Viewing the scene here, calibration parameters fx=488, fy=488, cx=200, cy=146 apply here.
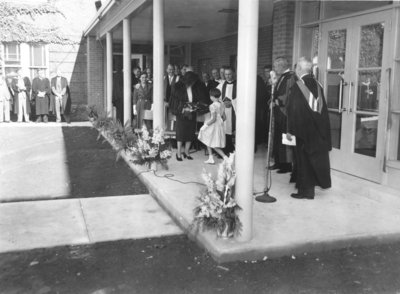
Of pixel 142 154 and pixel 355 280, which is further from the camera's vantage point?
pixel 142 154

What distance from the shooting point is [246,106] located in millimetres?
4332

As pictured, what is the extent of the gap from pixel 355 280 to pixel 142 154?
14.3ft

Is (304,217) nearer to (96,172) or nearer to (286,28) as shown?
(286,28)

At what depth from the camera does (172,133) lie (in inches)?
402

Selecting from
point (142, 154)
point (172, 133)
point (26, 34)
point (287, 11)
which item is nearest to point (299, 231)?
point (142, 154)

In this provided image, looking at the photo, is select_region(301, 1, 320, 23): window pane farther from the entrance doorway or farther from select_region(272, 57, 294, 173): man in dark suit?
select_region(272, 57, 294, 173): man in dark suit

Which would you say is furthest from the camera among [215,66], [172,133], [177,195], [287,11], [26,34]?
[26,34]

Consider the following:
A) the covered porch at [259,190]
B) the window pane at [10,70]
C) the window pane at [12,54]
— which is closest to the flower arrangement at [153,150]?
the covered porch at [259,190]

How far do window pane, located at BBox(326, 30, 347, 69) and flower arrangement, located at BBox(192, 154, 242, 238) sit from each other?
3035mm

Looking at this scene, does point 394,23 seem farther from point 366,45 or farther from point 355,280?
point 355,280

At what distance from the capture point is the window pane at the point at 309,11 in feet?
23.8

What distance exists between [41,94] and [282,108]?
11.7 m

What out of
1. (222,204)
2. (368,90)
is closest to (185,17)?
(368,90)

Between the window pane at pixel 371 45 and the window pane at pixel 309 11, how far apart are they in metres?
1.09
